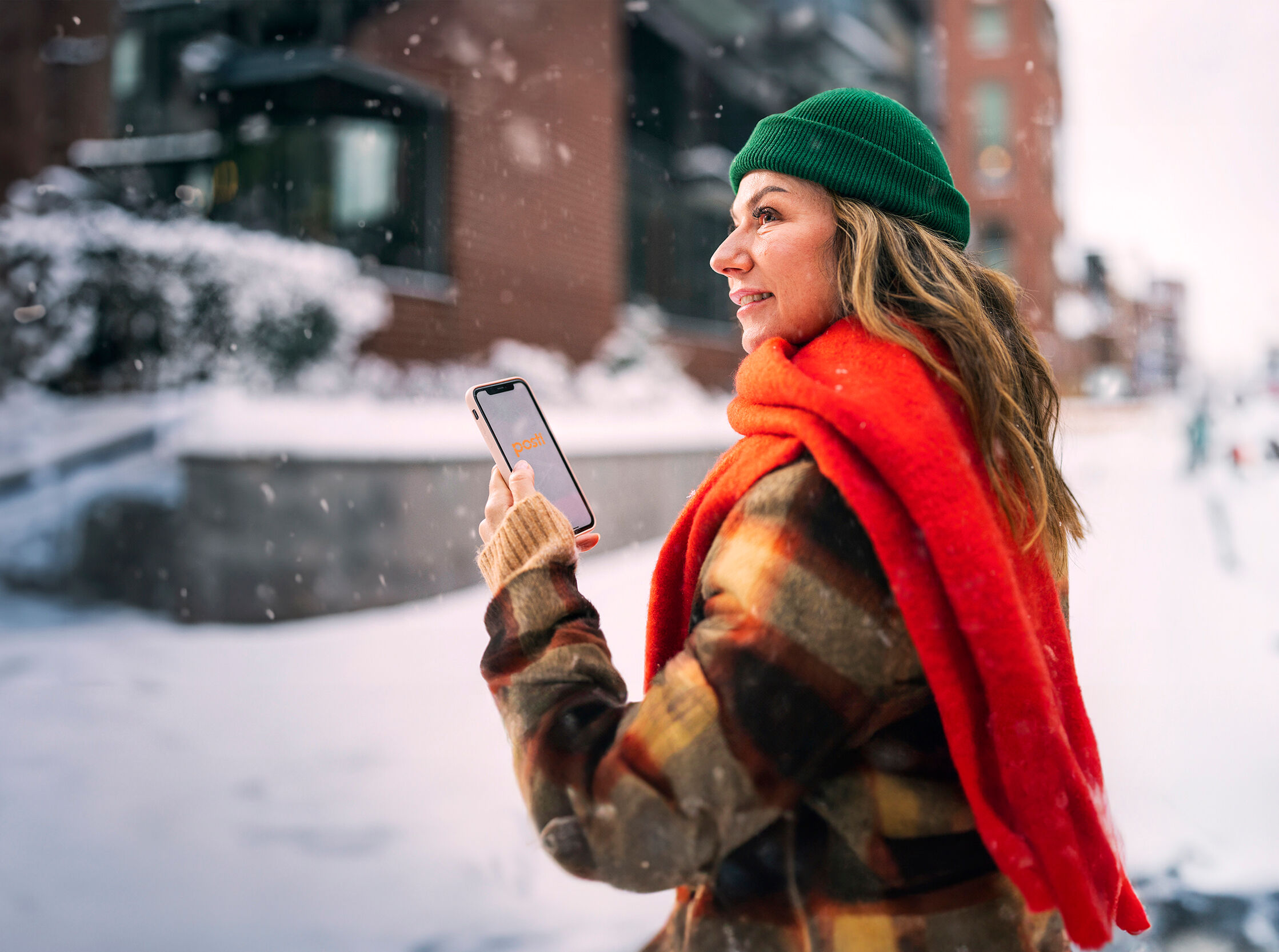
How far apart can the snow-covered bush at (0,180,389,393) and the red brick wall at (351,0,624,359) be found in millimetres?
863

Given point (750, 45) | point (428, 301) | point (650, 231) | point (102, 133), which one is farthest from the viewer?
point (750, 45)

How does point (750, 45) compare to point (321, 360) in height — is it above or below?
above

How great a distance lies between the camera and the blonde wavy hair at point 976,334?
1.13 m

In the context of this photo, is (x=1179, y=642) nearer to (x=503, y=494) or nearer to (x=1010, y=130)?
(x=1010, y=130)

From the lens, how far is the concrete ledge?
5.03 meters

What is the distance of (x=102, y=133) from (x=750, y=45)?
7.53 m

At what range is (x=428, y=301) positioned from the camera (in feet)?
24.2

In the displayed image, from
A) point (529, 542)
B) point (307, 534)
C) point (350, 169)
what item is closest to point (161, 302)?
point (307, 534)

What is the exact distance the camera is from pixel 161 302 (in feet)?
19.3

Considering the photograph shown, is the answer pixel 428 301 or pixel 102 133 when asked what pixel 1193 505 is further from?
pixel 102 133

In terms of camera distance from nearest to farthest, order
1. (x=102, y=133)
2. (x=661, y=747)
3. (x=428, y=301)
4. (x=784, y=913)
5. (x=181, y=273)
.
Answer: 1. (x=661, y=747)
2. (x=784, y=913)
3. (x=181, y=273)
4. (x=428, y=301)
5. (x=102, y=133)

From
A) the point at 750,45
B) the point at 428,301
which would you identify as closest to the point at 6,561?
the point at 428,301

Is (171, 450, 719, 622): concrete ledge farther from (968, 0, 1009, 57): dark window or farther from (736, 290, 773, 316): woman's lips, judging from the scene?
(968, 0, 1009, 57): dark window

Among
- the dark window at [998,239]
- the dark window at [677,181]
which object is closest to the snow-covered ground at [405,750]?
the dark window at [998,239]
